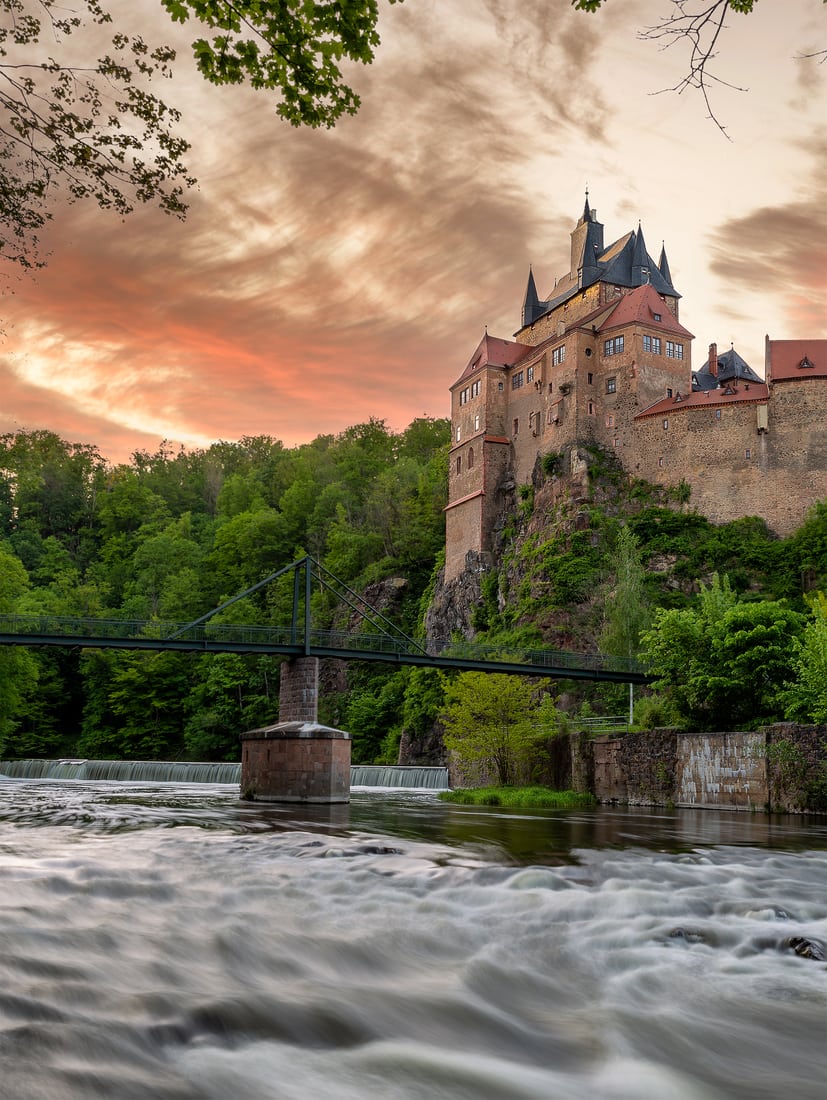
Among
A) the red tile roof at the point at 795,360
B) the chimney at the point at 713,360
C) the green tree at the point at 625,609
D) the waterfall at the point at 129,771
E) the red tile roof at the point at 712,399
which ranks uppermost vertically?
the chimney at the point at 713,360

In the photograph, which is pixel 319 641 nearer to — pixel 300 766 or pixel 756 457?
pixel 756 457

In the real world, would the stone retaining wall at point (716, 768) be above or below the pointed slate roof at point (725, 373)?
below

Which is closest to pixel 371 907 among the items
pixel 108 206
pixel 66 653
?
pixel 108 206

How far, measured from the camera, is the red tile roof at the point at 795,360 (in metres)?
61.5

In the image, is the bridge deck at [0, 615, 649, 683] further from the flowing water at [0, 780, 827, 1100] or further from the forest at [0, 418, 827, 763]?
the flowing water at [0, 780, 827, 1100]

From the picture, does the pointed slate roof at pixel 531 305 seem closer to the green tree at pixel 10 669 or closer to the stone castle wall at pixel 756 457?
the stone castle wall at pixel 756 457

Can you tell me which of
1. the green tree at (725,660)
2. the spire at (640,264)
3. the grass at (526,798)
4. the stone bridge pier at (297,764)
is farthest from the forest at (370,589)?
the spire at (640,264)

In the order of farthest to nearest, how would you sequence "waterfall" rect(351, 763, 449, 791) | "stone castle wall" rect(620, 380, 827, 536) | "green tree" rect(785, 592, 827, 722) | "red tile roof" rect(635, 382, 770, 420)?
"red tile roof" rect(635, 382, 770, 420)
"stone castle wall" rect(620, 380, 827, 536)
"waterfall" rect(351, 763, 449, 791)
"green tree" rect(785, 592, 827, 722)

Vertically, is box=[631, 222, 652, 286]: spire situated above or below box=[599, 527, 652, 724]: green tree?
above

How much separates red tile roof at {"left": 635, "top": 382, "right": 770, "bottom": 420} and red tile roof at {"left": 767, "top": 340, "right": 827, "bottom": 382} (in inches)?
50.7

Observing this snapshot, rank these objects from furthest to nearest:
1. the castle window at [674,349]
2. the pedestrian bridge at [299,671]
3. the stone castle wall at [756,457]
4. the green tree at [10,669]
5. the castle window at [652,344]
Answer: the castle window at [674,349], the castle window at [652,344], the stone castle wall at [756,457], the green tree at [10,669], the pedestrian bridge at [299,671]

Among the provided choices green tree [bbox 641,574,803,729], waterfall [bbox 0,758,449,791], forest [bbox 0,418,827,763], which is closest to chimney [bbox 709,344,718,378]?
forest [bbox 0,418,827,763]

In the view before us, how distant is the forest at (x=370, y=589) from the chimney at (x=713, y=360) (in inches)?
629

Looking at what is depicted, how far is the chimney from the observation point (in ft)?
253
